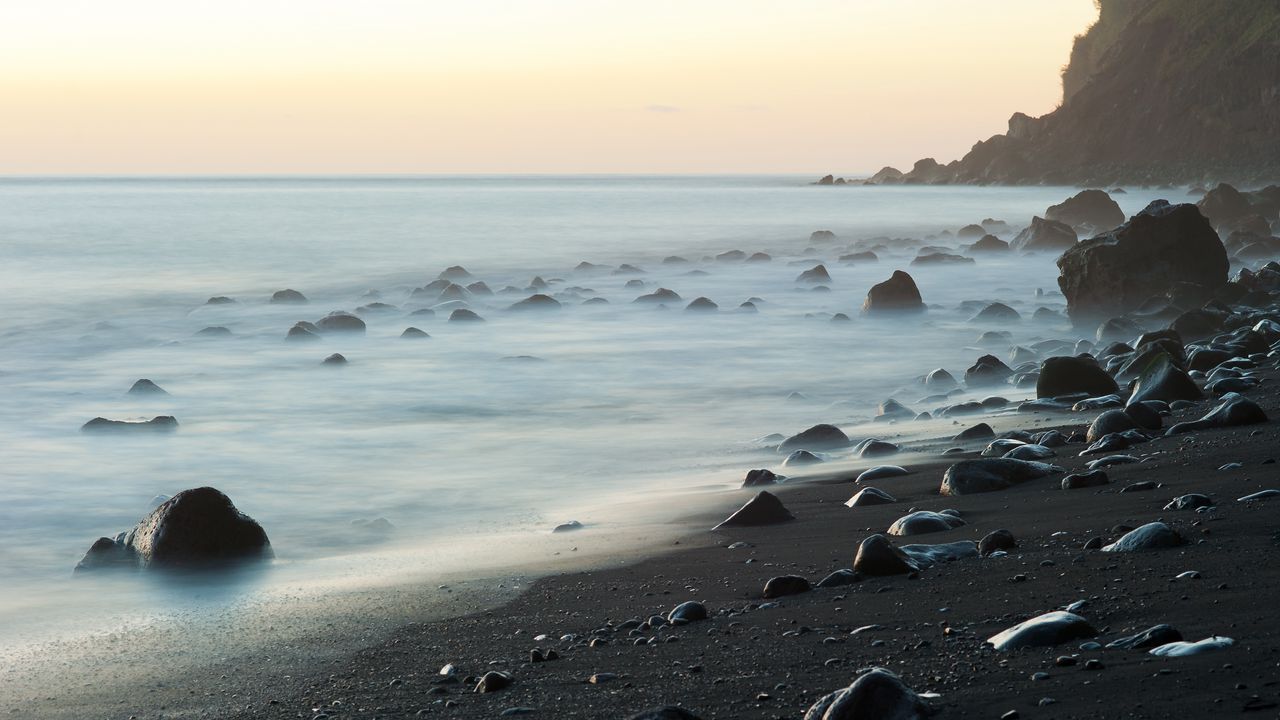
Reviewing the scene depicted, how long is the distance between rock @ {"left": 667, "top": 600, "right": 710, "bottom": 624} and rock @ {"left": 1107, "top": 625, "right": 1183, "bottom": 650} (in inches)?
51.0

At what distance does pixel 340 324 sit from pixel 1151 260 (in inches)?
401

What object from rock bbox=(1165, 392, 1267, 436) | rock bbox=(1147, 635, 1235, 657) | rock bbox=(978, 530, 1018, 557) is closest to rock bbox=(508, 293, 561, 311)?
rock bbox=(1165, 392, 1267, 436)

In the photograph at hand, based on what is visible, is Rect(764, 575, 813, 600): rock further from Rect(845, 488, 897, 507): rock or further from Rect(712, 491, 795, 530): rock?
Rect(845, 488, 897, 507): rock

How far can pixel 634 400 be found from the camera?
10977 millimetres

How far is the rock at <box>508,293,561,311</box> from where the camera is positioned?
63.1 feet

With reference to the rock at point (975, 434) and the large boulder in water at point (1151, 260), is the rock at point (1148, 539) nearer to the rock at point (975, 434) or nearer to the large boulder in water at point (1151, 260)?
the rock at point (975, 434)

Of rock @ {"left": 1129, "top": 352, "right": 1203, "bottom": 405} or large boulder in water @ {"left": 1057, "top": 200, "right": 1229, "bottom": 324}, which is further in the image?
large boulder in water @ {"left": 1057, "top": 200, "right": 1229, "bottom": 324}

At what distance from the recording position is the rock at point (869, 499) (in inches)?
214

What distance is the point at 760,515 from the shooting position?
209 inches

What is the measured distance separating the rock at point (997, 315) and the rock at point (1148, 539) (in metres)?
12.5

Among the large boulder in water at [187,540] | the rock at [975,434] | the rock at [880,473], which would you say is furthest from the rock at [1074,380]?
the large boulder in water at [187,540]

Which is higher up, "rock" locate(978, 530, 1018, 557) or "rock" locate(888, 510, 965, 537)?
"rock" locate(978, 530, 1018, 557)

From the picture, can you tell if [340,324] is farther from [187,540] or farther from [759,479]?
[187,540]

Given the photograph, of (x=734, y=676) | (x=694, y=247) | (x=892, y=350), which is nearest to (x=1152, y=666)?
(x=734, y=676)
